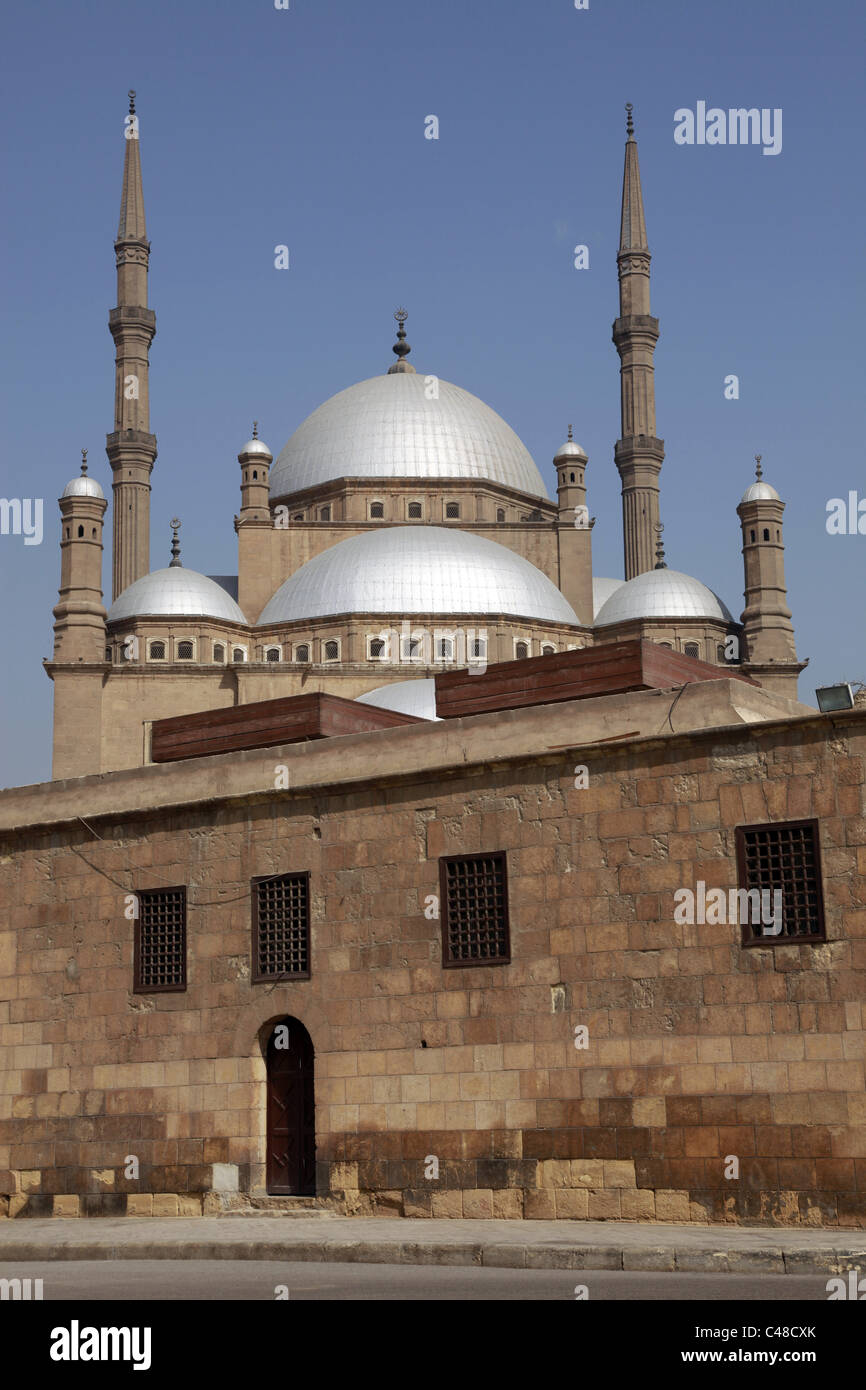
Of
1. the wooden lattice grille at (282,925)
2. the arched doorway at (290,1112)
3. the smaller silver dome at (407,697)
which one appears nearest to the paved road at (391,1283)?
the arched doorway at (290,1112)

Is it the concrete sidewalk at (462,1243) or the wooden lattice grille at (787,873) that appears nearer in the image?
the concrete sidewalk at (462,1243)

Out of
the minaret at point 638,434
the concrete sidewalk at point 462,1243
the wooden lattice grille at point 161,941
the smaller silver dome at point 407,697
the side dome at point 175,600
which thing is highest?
the minaret at point 638,434

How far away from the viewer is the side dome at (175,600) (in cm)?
4503

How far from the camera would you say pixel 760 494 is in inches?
1767

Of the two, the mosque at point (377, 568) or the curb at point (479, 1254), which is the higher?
the mosque at point (377, 568)

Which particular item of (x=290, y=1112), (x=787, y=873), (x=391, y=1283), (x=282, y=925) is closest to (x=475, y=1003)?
(x=282, y=925)

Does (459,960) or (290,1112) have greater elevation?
(459,960)

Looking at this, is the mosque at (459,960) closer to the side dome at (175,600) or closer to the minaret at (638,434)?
the side dome at (175,600)

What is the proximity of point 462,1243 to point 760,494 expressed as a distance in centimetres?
3611

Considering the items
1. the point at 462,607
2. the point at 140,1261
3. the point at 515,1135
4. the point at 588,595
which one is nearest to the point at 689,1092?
the point at 515,1135

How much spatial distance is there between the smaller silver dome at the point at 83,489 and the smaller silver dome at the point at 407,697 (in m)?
8.91

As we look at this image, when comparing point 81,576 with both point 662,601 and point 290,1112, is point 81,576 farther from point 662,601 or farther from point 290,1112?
point 290,1112

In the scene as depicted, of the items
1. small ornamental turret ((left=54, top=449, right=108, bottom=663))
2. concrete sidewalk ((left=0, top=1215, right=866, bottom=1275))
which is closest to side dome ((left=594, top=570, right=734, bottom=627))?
small ornamental turret ((left=54, top=449, right=108, bottom=663))

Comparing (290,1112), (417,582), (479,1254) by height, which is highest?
(417,582)
